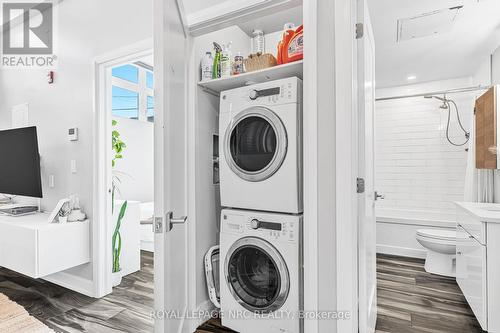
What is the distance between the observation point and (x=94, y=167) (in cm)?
247

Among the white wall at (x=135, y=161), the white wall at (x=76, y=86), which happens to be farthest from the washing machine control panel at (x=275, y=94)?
the white wall at (x=135, y=161)

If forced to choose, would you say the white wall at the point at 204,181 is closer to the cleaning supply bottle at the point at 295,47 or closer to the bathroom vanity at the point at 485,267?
the cleaning supply bottle at the point at 295,47

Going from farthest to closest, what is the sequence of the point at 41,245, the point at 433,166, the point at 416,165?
the point at 416,165 < the point at 433,166 < the point at 41,245

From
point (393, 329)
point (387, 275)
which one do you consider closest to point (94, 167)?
point (393, 329)

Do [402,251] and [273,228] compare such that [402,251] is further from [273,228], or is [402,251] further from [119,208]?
[119,208]

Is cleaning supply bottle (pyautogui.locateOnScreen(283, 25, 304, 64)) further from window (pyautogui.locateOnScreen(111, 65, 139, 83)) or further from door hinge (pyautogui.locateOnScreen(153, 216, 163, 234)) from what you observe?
window (pyautogui.locateOnScreen(111, 65, 139, 83))

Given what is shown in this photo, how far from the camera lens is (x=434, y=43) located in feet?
9.25

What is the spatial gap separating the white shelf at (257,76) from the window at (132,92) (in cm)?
271

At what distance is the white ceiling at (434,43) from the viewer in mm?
2189

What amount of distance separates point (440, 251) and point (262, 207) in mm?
2327

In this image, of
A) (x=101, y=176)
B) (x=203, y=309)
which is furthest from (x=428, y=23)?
(x=101, y=176)

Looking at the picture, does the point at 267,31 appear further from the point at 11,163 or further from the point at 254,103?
the point at 11,163

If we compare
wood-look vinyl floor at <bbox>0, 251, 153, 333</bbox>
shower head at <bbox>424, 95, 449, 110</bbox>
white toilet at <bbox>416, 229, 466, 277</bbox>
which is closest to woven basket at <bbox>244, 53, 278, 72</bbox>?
wood-look vinyl floor at <bbox>0, 251, 153, 333</bbox>

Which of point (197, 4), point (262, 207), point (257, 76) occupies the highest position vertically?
point (197, 4)
